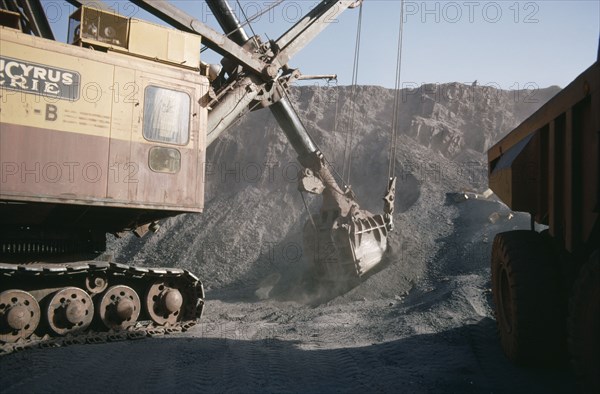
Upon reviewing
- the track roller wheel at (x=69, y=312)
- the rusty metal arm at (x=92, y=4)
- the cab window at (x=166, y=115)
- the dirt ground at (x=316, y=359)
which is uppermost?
the rusty metal arm at (x=92, y=4)

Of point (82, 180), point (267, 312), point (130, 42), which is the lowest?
point (267, 312)

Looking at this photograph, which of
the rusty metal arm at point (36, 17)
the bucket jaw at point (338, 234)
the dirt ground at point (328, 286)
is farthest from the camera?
the bucket jaw at point (338, 234)

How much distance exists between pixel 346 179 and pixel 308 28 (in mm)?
14321

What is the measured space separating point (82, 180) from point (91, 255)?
1.66 meters

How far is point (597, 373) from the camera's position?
3438 mm

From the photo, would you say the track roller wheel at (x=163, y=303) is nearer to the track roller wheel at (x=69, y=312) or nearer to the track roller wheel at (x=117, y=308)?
the track roller wheel at (x=117, y=308)

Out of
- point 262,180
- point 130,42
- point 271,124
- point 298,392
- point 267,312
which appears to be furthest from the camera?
point 271,124

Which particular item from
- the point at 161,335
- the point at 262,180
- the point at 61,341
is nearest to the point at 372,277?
the point at 161,335

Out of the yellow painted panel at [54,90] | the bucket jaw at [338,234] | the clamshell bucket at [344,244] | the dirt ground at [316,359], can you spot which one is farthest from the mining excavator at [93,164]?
the clamshell bucket at [344,244]

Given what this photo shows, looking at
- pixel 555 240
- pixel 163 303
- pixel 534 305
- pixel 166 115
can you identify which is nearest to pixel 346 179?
pixel 163 303

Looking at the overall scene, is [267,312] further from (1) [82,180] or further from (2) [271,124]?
(2) [271,124]

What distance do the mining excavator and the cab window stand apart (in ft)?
0.05

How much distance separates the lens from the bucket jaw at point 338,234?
12984 millimetres

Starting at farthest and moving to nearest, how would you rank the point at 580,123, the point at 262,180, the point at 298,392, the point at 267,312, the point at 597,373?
1. the point at 262,180
2. the point at 267,312
3. the point at 298,392
4. the point at 580,123
5. the point at 597,373
